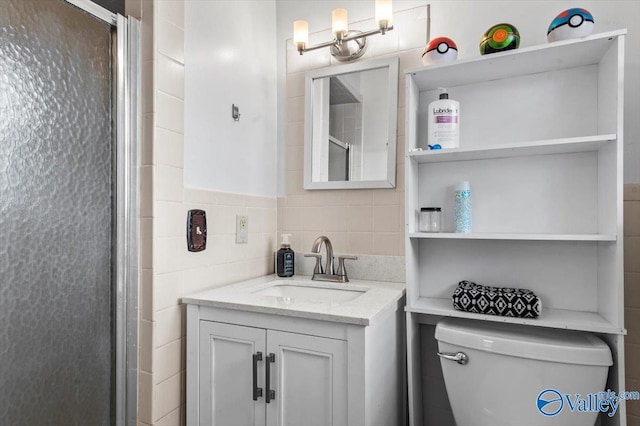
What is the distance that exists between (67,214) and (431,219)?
1.19 m

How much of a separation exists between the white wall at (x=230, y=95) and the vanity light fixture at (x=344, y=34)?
21 centimetres

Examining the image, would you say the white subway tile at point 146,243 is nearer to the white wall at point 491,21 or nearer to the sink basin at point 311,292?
the sink basin at point 311,292

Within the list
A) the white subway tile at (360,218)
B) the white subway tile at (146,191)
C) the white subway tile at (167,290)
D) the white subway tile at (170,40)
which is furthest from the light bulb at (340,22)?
the white subway tile at (167,290)

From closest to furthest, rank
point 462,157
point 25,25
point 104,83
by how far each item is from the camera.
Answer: point 25,25 → point 104,83 → point 462,157

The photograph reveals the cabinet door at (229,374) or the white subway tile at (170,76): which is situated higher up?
the white subway tile at (170,76)

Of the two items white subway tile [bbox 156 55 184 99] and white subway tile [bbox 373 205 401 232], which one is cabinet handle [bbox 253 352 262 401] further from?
white subway tile [bbox 156 55 184 99]

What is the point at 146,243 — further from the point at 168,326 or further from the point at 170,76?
the point at 170,76

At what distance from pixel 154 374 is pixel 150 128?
→ 2.60ft

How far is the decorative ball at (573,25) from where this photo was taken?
1117 mm

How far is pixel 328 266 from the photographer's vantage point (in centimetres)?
163

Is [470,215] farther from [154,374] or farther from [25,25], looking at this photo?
[25,25]

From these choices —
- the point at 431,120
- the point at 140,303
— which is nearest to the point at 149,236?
the point at 140,303

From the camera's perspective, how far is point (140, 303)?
1191 millimetres

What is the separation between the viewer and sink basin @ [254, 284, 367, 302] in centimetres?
149
